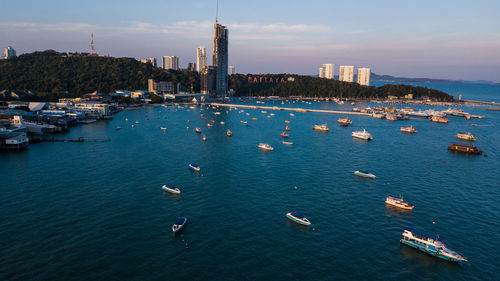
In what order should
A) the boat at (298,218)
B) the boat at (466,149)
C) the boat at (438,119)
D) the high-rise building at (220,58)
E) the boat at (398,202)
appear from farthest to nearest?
the high-rise building at (220,58) → the boat at (438,119) → the boat at (466,149) → the boat at (398,202) → the boat at (298,218)

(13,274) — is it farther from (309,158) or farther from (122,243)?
(309,158)

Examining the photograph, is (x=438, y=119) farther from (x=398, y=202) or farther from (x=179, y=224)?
(x=179, y=224)

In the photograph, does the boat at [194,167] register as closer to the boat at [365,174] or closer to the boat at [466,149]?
the boat at [365,174]

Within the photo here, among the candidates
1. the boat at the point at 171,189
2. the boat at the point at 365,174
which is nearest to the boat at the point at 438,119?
the boat at the point at 365,174

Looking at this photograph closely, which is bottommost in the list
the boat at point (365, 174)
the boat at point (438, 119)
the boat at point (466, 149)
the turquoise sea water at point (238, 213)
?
the turquoise sea water at point (238, 213)

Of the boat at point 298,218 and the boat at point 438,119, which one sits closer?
the boat at point 298,218

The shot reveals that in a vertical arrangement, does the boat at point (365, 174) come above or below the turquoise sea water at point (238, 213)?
above

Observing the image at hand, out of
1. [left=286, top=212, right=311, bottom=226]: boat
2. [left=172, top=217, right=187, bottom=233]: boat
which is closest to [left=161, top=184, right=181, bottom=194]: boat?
[left=172, top=217, right=187, bottom=233]: boat
